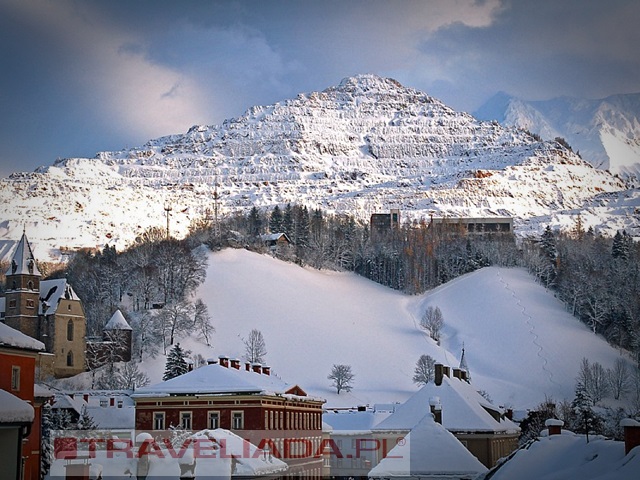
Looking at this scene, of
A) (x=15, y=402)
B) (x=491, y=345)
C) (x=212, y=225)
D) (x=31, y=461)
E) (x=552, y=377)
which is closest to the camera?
(x=15, y=402)

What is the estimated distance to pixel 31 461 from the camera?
27.0 m

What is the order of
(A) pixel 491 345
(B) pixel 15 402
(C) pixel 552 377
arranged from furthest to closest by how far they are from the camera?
(A) pixel 491 345 < (C) pixel 552 377 < (B) pixel 15 402

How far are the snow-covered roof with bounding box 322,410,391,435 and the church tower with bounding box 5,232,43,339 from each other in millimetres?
28064

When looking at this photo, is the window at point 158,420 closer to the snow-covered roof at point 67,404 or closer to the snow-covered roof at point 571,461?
the snow-covered roof at point 67,404

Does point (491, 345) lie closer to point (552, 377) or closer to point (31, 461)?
point (552, 377)

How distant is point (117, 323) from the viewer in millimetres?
79375

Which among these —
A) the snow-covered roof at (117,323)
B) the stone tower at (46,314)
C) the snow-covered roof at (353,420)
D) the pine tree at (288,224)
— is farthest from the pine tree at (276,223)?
the snow-covered roof at (353,420)

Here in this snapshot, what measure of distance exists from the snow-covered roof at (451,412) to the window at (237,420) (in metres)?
7.23

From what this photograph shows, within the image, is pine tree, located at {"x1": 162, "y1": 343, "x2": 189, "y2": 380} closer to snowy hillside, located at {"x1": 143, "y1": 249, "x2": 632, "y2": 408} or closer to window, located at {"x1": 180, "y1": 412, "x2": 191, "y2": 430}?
snowy hillside, located at {"x1": 143, "y1": 249, "x2": 632, "y2": 408}

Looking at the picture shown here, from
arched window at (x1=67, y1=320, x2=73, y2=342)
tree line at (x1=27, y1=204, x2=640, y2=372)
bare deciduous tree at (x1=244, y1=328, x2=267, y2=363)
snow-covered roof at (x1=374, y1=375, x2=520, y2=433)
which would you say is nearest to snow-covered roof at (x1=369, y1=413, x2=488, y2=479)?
snow-covered roof at (x1=374, y1=375, x2=520, y2=433)

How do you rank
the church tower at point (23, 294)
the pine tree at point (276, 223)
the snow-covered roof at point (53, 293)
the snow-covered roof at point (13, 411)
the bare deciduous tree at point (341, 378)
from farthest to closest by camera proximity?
the pine tree at point (276, 223)
the snow-covered roof at point (53, 293)
the bare deciduous tree at point (341, 378)
the church tower at point (23, 294)
the snow-covered roof at point (13, 411)

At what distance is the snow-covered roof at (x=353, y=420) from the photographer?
5574cm

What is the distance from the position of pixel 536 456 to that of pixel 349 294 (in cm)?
9045

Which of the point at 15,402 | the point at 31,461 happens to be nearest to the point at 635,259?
the point at 31,461
